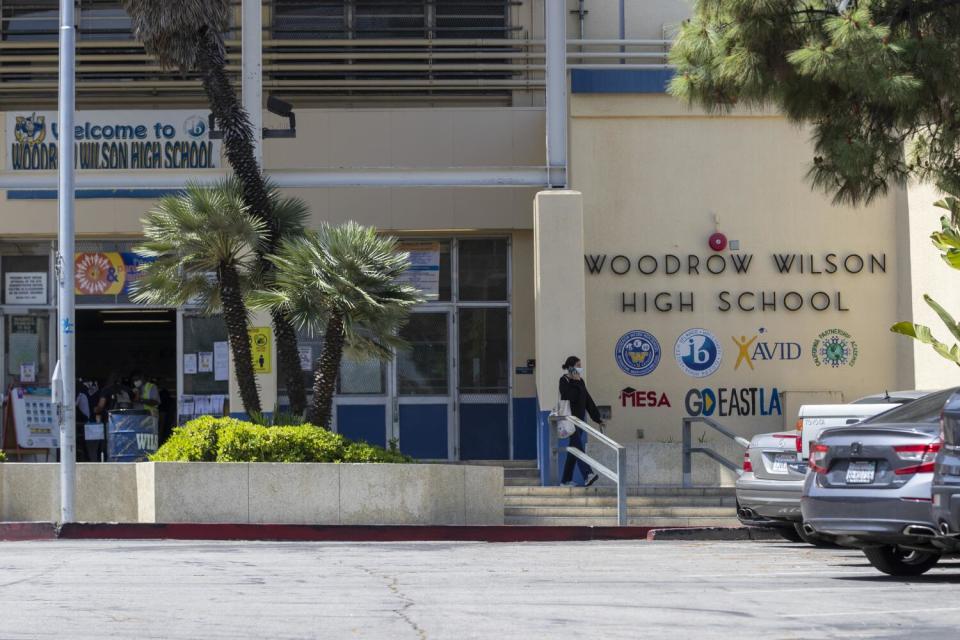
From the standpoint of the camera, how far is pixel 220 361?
23.1 metres

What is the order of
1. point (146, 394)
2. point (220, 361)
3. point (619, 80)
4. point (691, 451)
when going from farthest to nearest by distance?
point (220, 361) < point (146, 394) < point (619, 80) < point (691, 451)

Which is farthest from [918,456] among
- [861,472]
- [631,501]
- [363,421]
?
[363,421]

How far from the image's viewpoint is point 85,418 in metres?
22.7

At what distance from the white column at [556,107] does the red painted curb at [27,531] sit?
8.46 metres

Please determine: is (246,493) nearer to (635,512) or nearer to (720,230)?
(635,512)

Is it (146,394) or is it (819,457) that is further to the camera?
(146,394)

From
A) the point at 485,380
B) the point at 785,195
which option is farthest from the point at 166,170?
the point at 785,195

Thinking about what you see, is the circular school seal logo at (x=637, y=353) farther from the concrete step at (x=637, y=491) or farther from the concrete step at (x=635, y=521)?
the concrete step at (x=635, y=521)

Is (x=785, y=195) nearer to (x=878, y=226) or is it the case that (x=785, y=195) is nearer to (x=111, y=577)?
(x=878, y=226)

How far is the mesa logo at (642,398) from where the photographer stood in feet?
70.5

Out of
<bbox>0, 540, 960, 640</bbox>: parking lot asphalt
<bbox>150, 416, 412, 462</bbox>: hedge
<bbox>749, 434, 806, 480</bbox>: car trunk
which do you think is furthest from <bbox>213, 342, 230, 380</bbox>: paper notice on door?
<bbox>749, 434, 806, 480</bbox>: car trunk

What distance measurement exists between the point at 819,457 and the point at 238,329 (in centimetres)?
940

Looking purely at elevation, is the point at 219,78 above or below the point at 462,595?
above

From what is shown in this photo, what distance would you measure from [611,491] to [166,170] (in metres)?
7.90
